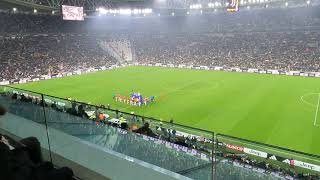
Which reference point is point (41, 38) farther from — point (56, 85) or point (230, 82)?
point (230, 82)

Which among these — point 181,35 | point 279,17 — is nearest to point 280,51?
point 279,17

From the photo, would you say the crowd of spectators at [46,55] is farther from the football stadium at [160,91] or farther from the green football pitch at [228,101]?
the green football pitch at [228,101]

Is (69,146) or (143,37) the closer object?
(69,146)

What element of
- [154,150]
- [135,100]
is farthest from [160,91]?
[154,150]

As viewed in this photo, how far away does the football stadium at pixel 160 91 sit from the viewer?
5754mm

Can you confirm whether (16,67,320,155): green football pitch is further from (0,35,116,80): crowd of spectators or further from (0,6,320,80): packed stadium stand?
(0,6,320,80): packed stadium stand

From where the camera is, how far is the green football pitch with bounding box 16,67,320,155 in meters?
22.0

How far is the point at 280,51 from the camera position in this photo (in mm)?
61250

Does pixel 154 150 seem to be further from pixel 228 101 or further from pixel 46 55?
pixel 46 55

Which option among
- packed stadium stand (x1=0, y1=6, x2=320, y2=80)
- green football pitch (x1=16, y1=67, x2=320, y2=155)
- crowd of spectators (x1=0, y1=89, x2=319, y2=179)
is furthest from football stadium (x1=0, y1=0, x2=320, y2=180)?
packed stadium stand (x1=0, y1=6, x2=320, y2=80)

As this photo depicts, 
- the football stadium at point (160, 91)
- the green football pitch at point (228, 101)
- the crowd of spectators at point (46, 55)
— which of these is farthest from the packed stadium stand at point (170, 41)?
the green football pitch at point (228, 101)

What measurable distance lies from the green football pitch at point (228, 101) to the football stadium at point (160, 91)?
0.14 metres

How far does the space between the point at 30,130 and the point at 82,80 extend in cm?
4063

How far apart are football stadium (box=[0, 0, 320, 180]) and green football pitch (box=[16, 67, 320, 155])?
0.14 metres
